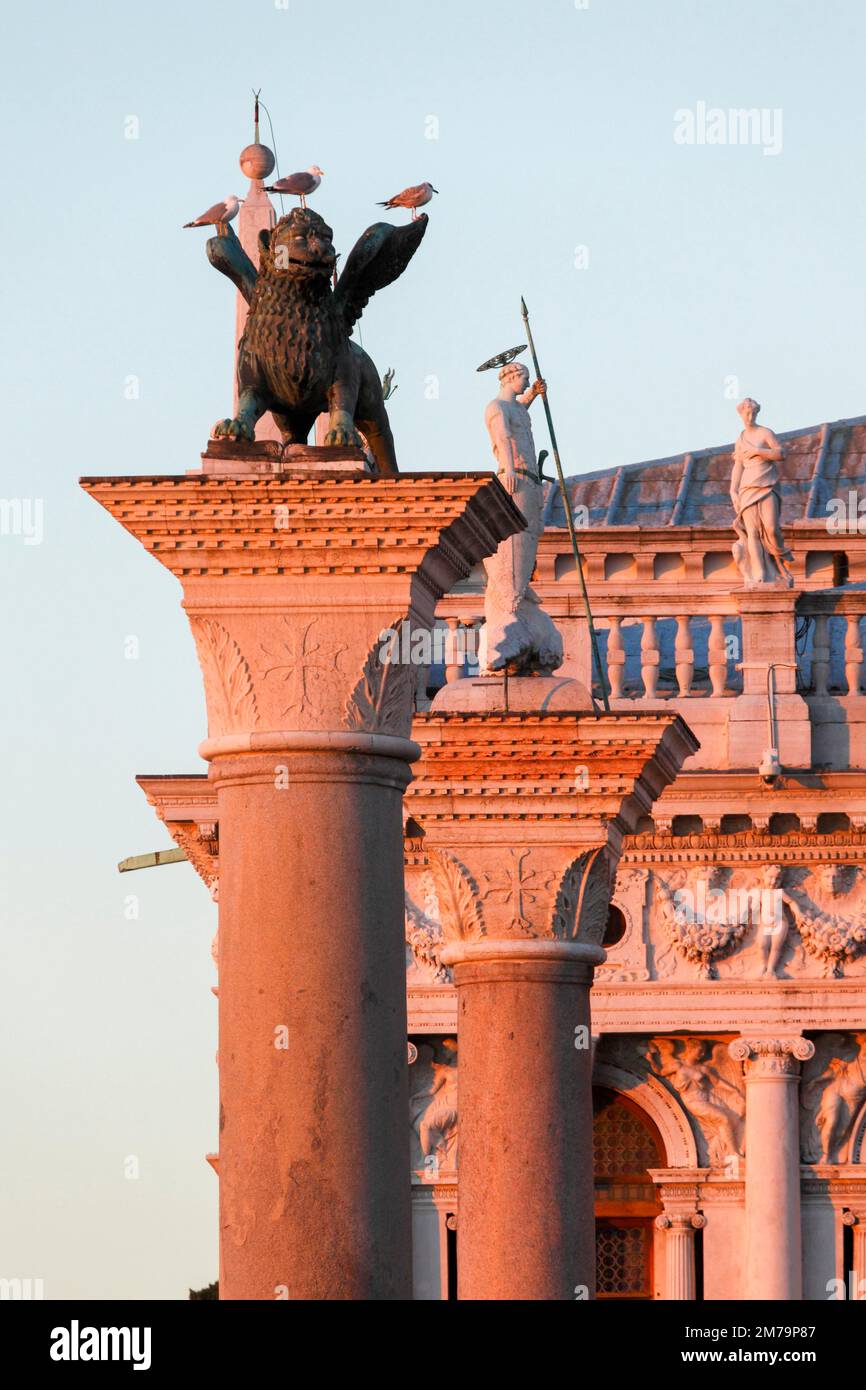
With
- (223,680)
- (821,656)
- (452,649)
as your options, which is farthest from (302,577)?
(821,656)

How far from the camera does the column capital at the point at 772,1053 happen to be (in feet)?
103

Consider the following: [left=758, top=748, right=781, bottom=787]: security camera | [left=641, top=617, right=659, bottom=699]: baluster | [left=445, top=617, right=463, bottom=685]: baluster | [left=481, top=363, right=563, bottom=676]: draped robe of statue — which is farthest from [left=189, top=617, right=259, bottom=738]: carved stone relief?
[left=641, top=617, right=659, bottom=699]: baluster

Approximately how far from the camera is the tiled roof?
131 feet

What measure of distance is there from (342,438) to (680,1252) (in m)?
21.0

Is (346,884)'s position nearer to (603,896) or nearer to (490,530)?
(490,530)

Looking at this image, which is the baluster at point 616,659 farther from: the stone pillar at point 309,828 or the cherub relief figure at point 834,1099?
the stone pillar at point 309,828

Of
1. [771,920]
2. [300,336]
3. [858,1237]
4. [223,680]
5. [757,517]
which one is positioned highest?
[757,517]

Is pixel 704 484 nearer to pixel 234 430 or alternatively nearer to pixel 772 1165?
pixel 772 1165

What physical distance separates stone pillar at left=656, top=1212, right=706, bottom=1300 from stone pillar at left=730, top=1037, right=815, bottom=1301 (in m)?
0.58

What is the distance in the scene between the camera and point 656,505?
4041 centimetres

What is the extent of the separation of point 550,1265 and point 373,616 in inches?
219

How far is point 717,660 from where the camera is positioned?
32031mm

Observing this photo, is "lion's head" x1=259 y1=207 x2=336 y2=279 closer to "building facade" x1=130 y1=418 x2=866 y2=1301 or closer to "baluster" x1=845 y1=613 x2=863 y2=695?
"building facade" x1=130 y1=418 x2=866 y2=1301
